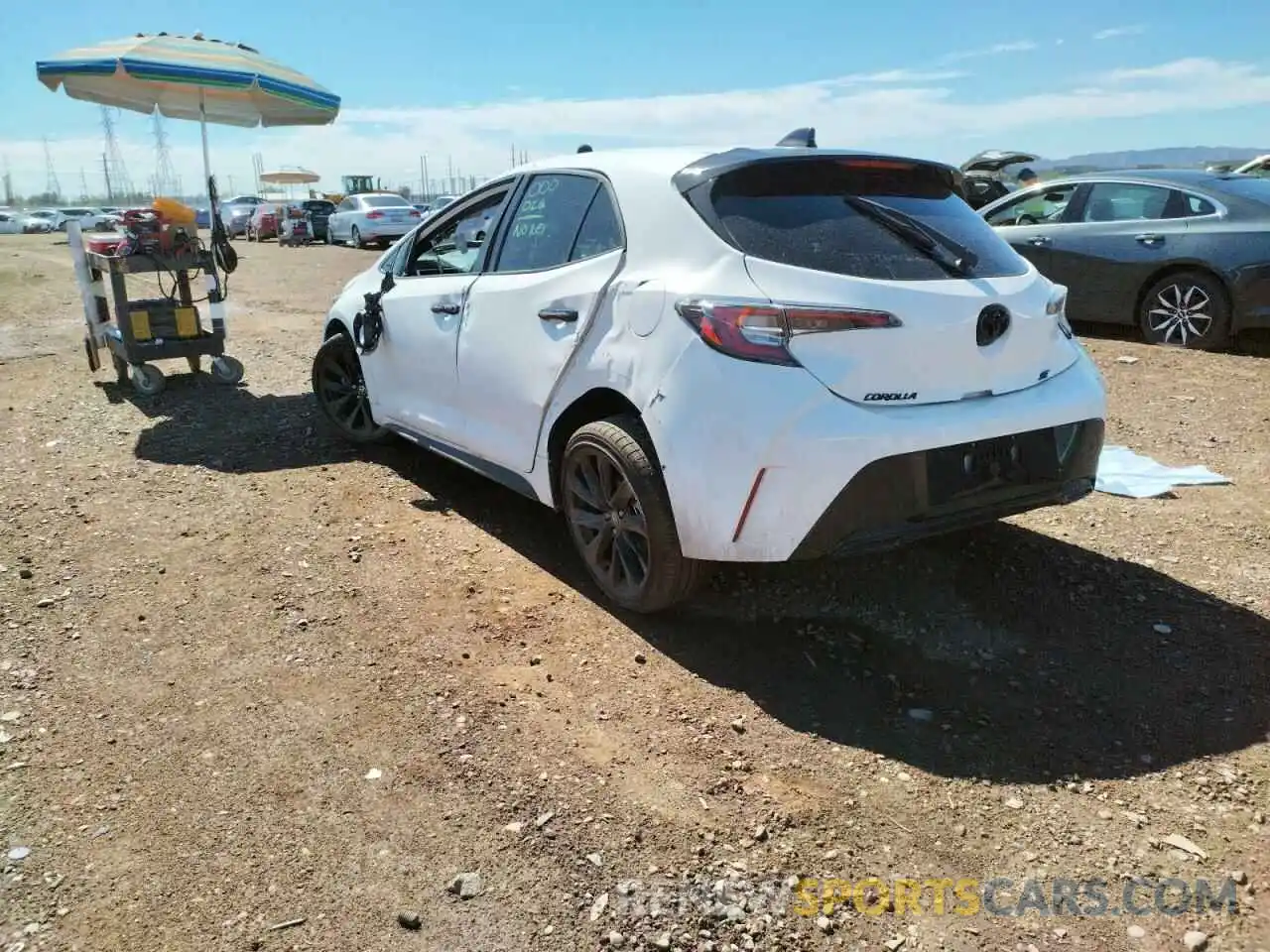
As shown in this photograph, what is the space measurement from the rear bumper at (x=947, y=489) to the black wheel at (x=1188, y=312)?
17.6 feet

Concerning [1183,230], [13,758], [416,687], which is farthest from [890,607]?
[1183,230]

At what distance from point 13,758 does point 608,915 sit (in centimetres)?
193

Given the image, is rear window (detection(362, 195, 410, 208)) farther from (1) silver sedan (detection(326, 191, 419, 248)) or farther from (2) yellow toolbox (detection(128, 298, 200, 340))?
(2) yellow toolbox (detection(128, 298, 200, 340))

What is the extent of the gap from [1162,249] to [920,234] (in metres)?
5.97

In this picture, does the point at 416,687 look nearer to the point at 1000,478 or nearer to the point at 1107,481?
the point at 1000,478

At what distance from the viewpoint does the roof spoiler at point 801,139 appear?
3662mm

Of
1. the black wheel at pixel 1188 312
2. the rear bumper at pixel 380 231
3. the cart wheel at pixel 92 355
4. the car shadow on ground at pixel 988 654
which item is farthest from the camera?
the rear bumper at pixel 380 231

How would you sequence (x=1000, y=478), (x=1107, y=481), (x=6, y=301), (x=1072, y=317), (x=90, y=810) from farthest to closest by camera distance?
(x=6, y=301)
(x=1072, y=317)
(x=1107, y=481)
(x=1000, y=478)
(x=90, y=810)

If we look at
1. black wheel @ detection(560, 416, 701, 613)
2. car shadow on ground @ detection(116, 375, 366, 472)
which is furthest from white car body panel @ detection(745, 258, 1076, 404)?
car shadow on ground @ detection(116, 375, 366, 472)

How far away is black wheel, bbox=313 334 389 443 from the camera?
5656 mm

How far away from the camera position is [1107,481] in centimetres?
493

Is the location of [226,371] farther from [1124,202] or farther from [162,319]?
[1124,202]

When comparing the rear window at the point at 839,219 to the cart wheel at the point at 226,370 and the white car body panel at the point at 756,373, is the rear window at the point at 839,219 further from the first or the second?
the cart wheel at the point at 226,370

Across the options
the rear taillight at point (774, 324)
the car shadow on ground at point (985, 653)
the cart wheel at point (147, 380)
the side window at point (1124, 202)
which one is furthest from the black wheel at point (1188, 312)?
the cart wheel at point (147, 380)
